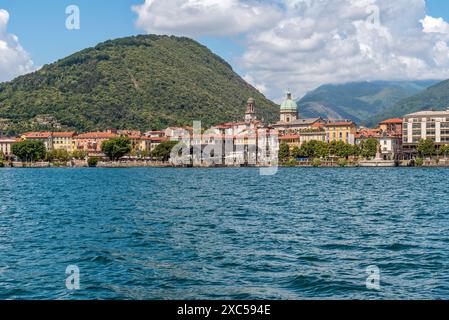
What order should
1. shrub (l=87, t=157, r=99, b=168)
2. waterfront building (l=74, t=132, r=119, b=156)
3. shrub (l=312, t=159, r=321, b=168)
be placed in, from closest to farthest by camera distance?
shrub (l=312, t=159, r=321, b=168), shrub (l=87, t=157, r=99, b=168), waterfront building (l=74, t=132, r=119, b=156)

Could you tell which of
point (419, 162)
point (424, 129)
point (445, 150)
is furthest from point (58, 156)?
point (445, 150)

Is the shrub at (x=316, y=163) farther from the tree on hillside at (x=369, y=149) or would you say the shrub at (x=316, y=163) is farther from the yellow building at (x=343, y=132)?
the yellow building at (x=343, y=132)

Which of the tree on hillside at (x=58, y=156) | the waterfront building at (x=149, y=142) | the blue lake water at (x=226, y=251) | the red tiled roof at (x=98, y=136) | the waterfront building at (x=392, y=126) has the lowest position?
the blue lake water at (x=226, y=251)

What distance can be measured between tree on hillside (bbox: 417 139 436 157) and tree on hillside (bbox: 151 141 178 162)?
6418 cm

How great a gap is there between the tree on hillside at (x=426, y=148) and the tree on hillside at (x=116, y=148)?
76.9 metres

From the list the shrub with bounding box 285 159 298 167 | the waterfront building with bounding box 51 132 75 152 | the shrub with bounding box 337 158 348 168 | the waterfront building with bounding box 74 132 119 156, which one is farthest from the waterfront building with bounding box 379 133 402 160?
the waterfront building with bounding box 51 132 75 152

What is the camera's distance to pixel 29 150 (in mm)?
165625

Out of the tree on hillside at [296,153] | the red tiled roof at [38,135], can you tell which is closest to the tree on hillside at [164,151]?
the tree on hillside at [296,153]

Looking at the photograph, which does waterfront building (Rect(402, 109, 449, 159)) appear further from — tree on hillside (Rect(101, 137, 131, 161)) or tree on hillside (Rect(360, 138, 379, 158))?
tree on hillside (Rect(101, 137, 131, 161))

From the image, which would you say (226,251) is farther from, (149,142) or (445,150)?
(149,142)

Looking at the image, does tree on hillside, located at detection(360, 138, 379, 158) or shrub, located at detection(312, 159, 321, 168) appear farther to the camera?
shrub, located at detection(312, 159, 321, 168)

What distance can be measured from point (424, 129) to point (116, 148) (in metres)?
83.5

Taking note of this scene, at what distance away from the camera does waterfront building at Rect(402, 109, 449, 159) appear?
161 m

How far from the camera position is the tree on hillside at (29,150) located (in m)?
166
